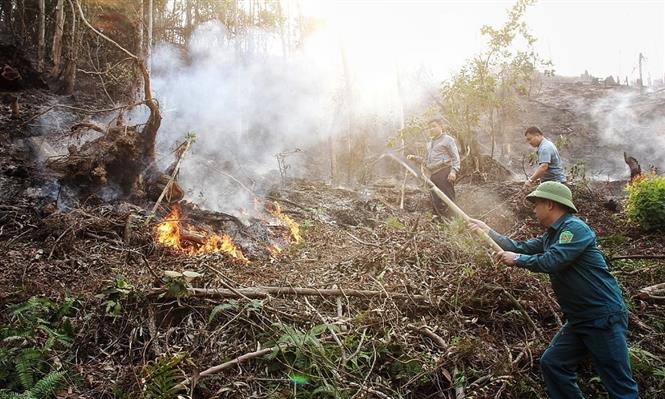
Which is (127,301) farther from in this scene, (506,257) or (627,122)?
(627,122)

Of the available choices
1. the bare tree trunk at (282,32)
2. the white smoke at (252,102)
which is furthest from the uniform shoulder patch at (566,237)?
the bare tree trunk at (282,32)

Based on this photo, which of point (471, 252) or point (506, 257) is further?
point (471, 252)

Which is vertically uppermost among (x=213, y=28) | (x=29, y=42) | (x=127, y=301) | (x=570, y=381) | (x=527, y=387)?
(x=213, y=28)

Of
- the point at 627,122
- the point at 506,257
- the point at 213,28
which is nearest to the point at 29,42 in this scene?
the point at 213,28

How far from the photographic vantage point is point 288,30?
2750 cm

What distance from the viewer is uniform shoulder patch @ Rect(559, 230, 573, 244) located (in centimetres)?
290

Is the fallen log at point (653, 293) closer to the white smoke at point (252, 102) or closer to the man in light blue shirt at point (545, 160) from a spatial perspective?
the man in light blue shirt at point (545, 160)

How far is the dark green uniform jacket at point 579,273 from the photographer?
112 inches

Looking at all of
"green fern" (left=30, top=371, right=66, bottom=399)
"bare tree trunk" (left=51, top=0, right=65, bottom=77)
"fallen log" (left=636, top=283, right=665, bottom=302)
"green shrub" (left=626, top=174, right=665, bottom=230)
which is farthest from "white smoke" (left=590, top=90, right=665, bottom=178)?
"bare tree trunk" (left=51, top=0, right=65, bottom=77)

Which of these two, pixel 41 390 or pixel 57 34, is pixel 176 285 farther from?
pixel 57 34

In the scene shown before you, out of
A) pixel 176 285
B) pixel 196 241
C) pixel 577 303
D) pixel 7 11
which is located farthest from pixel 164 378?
pixel 7 11

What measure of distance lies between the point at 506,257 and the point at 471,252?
1747 millimetres

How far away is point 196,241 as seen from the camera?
6191 mm

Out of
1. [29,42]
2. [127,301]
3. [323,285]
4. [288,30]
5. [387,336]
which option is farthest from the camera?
[288,30]
